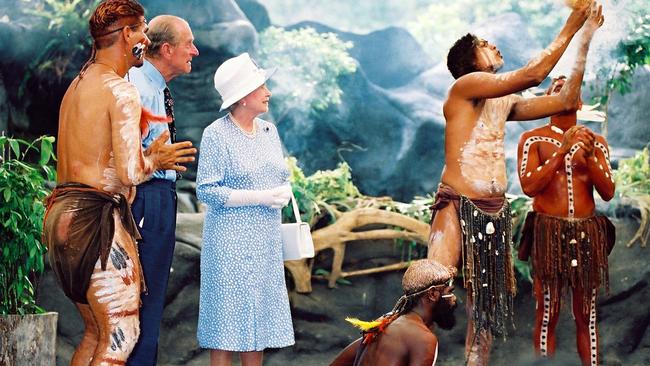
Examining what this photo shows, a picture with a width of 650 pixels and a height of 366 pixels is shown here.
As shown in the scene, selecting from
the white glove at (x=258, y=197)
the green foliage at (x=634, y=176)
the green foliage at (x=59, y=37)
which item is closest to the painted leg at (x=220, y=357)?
the white glove at (x=258, y=197)

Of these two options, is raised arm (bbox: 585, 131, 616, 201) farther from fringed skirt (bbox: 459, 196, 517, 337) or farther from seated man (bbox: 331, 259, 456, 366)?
seated man (bbox: 331, 259, 456, 366)

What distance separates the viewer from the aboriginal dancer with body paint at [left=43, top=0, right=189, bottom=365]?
399 cm

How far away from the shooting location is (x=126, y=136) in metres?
4.00

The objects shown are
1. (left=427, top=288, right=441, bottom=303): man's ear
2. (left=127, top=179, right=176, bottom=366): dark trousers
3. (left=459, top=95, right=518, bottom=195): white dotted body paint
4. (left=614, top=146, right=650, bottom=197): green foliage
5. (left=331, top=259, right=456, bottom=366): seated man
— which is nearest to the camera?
(left=331, top=259, right=456, bottom=366): seated man

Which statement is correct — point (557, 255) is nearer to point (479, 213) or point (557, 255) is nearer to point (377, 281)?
point (479, 213)

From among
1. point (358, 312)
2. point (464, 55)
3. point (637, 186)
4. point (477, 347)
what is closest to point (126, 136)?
point (464, 55)

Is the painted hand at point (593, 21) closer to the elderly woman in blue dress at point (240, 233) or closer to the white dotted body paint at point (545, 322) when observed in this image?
the white dotted body paint at point (545, 322)

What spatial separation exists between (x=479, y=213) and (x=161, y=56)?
1782mm

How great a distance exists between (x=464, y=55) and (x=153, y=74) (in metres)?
1.63

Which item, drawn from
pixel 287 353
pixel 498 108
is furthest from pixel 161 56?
pixel 287 353

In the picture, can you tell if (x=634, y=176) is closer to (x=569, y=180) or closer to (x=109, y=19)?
(x=569, y=180)

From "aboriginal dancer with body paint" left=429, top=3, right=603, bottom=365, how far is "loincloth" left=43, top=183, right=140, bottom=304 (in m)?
1.89

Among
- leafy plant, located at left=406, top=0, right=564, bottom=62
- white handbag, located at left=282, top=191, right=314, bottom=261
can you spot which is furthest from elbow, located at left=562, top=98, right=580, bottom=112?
leafy plant, located at left=406, top=0, right=564, bottom=62

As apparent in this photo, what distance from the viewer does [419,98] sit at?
10055 mm
